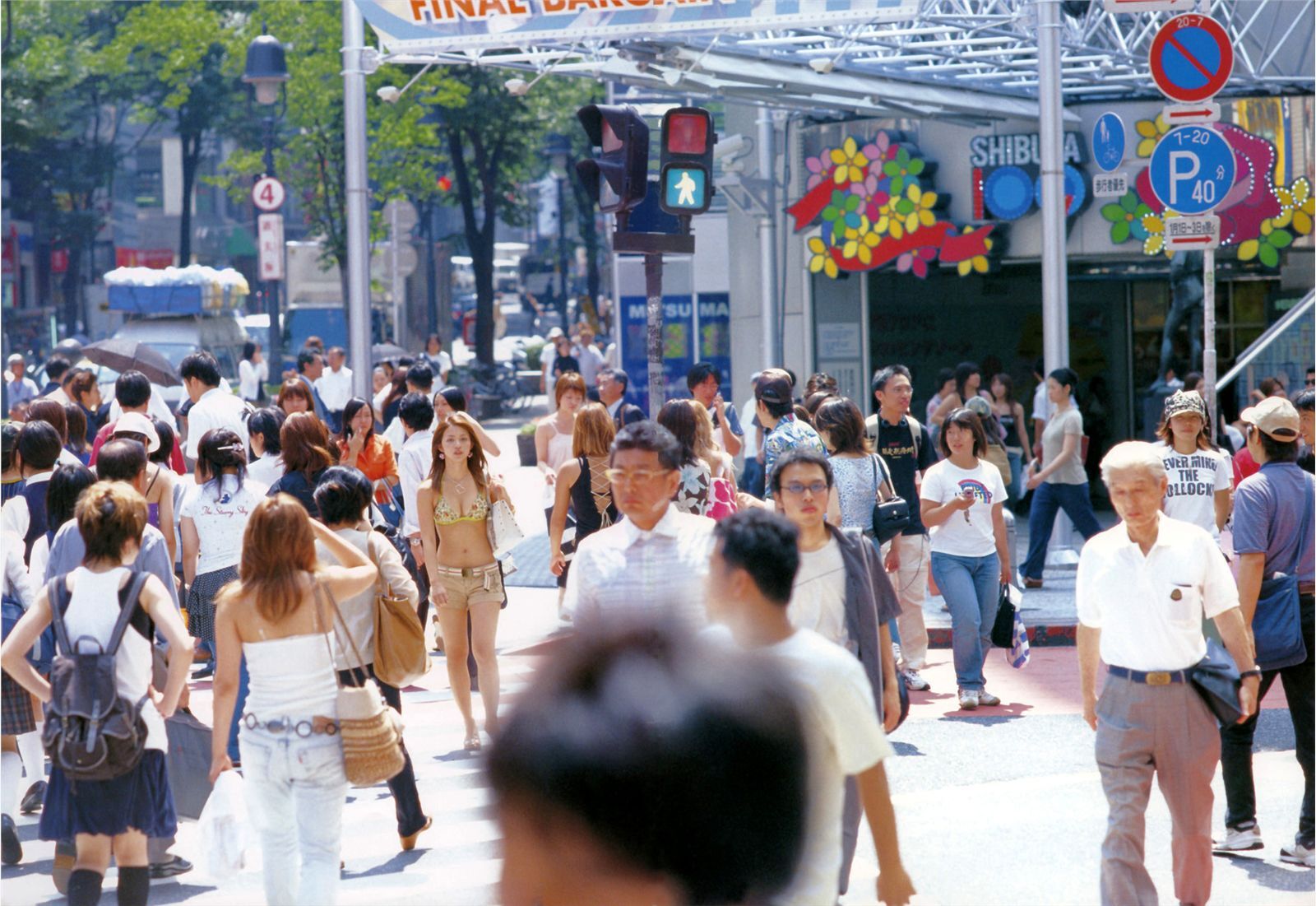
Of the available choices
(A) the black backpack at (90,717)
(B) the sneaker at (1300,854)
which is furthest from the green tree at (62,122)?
(B) the sneaker at (1300,854)

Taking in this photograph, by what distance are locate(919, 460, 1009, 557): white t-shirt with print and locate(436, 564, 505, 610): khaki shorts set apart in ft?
7.93

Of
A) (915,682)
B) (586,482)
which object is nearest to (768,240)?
(915,682)

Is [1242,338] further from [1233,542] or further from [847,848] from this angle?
[847,848]

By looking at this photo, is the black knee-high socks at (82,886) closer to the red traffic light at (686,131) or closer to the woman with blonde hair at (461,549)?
the woman with blonde hair at (461,549)

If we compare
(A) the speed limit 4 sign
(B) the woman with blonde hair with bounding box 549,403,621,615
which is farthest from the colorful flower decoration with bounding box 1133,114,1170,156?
(A) the speed limit 4 sign

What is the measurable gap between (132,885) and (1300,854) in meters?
4.09

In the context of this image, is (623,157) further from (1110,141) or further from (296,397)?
(1110,141)

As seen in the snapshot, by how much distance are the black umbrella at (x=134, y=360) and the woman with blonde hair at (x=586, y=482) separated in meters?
10.1

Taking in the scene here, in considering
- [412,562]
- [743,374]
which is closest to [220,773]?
[412,562]

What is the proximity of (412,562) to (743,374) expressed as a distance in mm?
12021

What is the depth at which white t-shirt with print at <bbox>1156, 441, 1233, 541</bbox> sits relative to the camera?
26.2ft

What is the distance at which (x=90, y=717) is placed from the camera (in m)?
5.43

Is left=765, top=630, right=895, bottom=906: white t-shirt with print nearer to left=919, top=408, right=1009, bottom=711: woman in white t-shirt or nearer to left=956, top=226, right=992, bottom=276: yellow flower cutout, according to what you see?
left=919, top=408, right=1009, bottom=711: woman in white t-shirt

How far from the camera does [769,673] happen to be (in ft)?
4.81
